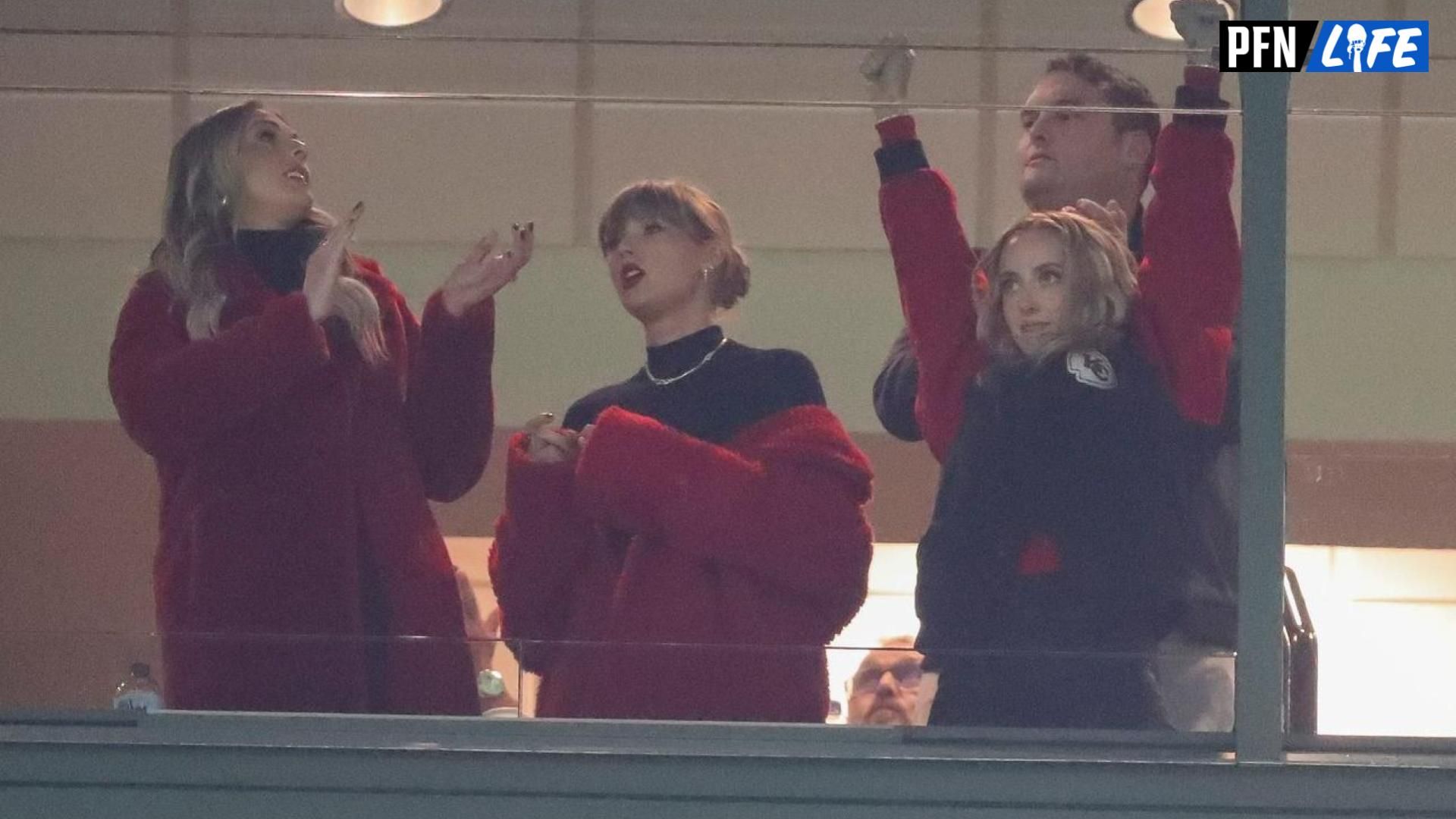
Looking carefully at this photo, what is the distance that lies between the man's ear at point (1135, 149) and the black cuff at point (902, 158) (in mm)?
286

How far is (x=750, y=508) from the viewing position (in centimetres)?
483

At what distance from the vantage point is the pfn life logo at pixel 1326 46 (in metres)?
4.73

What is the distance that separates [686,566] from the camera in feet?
15.8

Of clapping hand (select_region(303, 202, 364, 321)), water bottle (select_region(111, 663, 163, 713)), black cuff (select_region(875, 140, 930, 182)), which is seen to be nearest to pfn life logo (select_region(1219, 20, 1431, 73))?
black cuff (select_region(875, 140, 930, 182))

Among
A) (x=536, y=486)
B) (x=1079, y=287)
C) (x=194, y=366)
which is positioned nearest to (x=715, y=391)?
(x=536, y=486)

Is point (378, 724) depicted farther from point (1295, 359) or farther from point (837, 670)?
point (1295, 359)

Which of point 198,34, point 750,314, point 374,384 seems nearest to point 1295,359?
point 750,314

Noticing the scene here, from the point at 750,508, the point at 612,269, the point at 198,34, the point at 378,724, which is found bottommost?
the point at 378,724

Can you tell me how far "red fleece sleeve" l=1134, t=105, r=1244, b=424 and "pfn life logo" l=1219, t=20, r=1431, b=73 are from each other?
130 mm

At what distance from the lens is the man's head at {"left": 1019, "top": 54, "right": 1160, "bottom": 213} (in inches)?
190

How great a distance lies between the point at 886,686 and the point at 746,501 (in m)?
0.35

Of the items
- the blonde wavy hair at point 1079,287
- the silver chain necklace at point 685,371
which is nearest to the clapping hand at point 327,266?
the silver chain necklace at point 685,371

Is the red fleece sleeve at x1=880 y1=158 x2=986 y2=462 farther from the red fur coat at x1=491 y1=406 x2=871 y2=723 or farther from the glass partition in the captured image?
the glass partition

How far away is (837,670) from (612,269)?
719 mm
